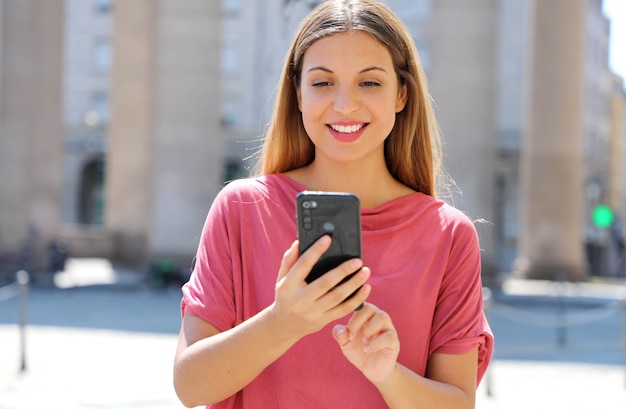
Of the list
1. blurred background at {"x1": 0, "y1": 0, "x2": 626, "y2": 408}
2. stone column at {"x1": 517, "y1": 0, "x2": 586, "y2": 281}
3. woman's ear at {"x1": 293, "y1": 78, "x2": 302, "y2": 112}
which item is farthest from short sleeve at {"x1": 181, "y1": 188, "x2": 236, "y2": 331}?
stone column at {"x1": 517, "y1": 0, "x2": 586, "y2": 281}

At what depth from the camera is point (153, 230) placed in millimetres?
26781

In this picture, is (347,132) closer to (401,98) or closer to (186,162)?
(401,98)

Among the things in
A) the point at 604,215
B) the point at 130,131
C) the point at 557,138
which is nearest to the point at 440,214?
the point at 604,215

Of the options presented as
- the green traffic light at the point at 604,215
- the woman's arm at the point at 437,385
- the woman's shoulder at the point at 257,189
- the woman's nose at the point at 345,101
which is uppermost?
the woman's nose at the point at 345,101

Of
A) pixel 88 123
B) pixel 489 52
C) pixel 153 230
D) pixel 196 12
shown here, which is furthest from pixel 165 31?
pixel 88 123

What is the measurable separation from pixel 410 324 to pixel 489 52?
66.7 feet

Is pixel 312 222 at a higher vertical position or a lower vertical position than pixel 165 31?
lower

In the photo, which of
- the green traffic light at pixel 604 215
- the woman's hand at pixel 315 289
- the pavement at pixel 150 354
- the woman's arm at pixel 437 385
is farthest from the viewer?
the green traffic light at pixel 604 215

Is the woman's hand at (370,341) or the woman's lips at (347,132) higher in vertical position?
the woman's lips at (347,132)

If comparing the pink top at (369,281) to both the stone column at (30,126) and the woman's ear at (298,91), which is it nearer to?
the woman's ear at (298,91)

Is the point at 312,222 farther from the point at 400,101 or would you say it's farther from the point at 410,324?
the point at 400,101

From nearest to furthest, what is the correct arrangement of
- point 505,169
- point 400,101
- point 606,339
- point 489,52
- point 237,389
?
→ point 237,389, point 400,101, point 606,339, point 489,52, point 505,169

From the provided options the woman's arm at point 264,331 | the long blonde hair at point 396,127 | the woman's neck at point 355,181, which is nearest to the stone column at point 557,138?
the long blonde hair at point 396,127

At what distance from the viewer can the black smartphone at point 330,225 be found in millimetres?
2166
